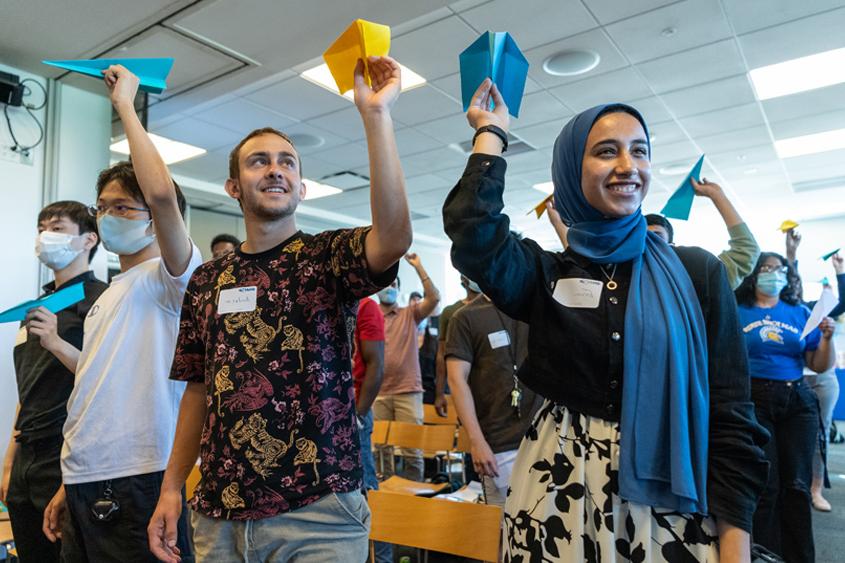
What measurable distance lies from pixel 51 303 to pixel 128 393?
1.48 ft

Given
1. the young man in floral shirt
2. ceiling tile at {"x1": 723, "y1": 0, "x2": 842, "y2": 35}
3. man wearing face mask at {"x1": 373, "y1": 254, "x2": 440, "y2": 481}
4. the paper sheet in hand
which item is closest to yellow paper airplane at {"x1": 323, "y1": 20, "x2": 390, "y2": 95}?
the young man in floral shirt

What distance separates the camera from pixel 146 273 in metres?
1.70

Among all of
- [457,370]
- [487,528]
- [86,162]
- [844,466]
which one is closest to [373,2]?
[457,370]

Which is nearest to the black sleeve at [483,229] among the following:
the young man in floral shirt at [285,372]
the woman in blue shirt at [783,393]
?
the young man in floral shirt at [285,372]

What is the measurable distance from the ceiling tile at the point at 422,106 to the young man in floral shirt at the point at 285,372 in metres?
3.95

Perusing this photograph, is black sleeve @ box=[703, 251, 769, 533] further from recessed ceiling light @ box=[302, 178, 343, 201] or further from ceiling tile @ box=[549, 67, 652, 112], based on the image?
recessed ceiling light @ box=[302, 178, 343, 201]

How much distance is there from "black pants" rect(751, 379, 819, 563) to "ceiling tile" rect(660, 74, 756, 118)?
310 centimetres

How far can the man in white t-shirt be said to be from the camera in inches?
59.4

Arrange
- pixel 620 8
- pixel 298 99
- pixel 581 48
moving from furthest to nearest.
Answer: pixel 298 99, pixel 581 48, pixel 620 8

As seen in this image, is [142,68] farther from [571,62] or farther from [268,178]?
[571,62]

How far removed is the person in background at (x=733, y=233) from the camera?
2076 mm

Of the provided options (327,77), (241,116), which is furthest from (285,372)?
(241,116)

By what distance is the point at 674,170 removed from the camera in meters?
7.66

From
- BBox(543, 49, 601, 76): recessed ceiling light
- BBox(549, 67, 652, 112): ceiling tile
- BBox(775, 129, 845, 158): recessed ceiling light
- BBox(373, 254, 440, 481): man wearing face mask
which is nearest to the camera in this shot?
BBox(543, 49, 601, 76): recessed ceiling light
